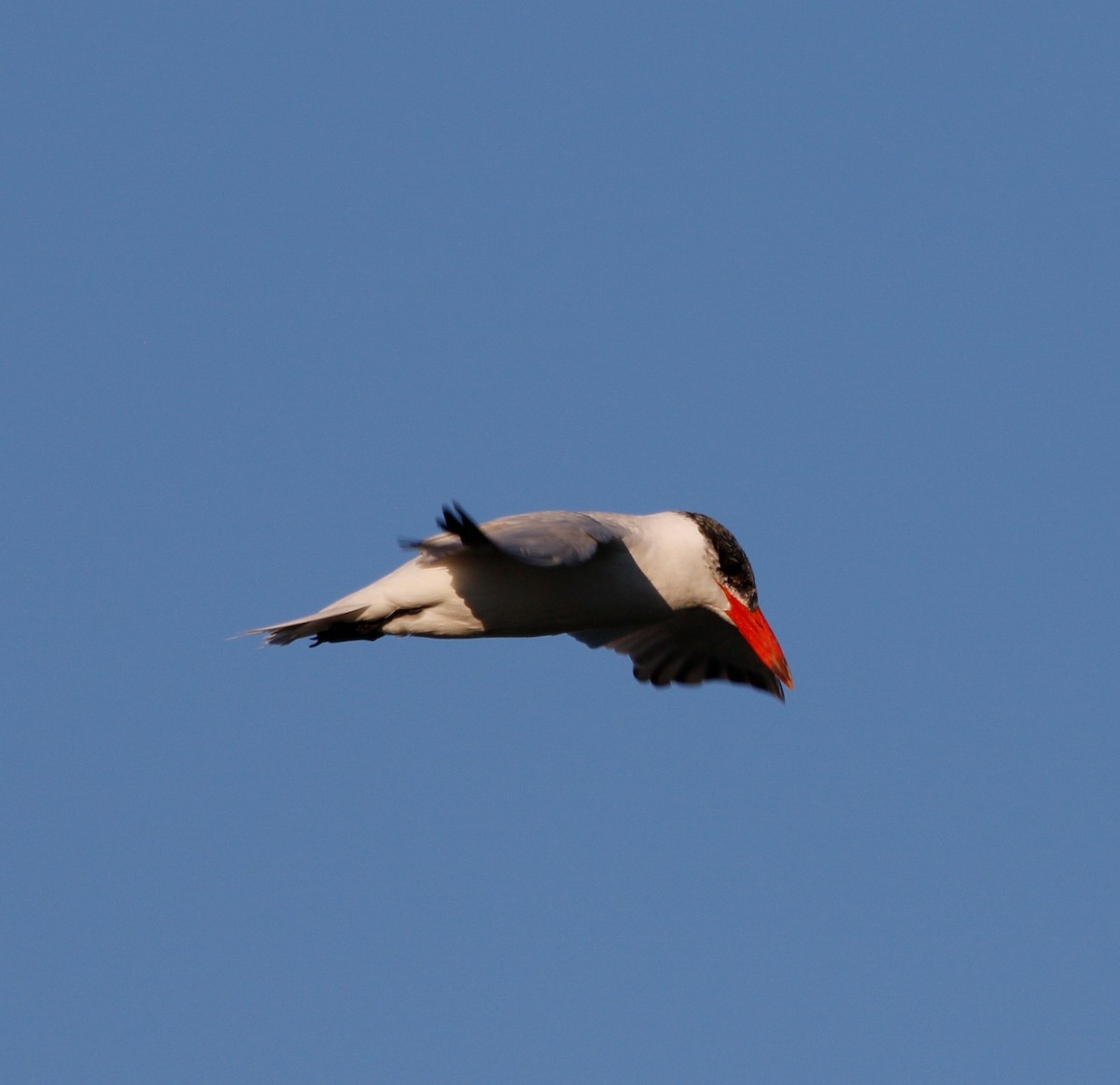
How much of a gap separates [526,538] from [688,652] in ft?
13.2

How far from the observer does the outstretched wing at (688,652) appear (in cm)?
1203

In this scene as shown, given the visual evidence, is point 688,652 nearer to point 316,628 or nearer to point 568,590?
point 568,590

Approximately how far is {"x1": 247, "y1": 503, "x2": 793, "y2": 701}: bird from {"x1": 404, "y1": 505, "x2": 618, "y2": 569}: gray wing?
21mm

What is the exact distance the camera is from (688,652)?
1229cm

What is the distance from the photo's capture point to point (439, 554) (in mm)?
8695

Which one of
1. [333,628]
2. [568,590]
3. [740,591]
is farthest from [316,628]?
[740,591]

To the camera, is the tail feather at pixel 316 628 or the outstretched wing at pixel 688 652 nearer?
the tail feather at pixel 316 628

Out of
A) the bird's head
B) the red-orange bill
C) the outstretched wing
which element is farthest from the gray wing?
the outstretched wing

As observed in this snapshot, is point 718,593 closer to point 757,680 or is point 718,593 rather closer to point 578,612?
point 578,612

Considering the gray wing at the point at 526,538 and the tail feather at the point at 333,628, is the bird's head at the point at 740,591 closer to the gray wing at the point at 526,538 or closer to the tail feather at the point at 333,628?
the gray wing at the point at 526,538

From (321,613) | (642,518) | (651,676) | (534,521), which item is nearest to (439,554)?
(534,521)

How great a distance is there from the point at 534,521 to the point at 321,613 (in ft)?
4.95

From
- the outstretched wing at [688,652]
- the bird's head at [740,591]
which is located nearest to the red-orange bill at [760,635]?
the bird's head at [740,591]

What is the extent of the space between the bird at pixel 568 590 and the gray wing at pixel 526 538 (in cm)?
2
